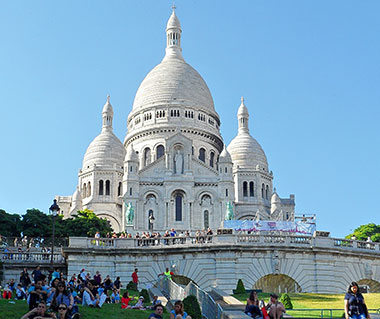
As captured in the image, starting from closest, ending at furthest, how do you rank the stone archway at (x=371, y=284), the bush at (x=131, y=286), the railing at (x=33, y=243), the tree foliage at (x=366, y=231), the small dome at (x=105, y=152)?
the bush at (x=131, y=286) < the stone archway at (x=371, y=284) < the railing at (x=33, y=243) < the tree foliage at (x=366, y=231) < the small dome at (x=105, y=152)

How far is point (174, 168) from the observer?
91.3 meters

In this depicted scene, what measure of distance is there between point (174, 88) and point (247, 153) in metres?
14.4

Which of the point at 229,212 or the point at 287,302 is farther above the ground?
the point at 229,212

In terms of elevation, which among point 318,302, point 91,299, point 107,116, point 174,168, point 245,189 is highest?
point 107,116

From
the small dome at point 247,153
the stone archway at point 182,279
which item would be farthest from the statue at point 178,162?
the stone archway at point 182,279

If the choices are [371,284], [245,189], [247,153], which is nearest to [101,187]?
[245,189]

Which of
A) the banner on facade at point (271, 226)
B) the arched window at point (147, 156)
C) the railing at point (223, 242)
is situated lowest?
the railing at point (223, 242)

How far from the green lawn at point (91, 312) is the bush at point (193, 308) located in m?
0.78

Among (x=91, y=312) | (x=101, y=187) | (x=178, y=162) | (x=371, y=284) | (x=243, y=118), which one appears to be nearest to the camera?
(x=91, y=312)

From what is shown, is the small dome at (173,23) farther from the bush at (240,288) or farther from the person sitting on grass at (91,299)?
the person sitting on grass at (91,299)

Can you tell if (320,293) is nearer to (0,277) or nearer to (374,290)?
(374,290)

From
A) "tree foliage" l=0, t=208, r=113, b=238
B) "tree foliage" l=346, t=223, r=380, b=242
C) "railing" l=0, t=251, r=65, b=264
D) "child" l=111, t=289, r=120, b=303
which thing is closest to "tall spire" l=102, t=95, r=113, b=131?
"tree foliage" l=0, t=208, r=113, b=238

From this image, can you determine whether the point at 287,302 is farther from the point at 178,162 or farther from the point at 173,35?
the point at 173,35

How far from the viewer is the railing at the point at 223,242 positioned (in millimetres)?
37250
